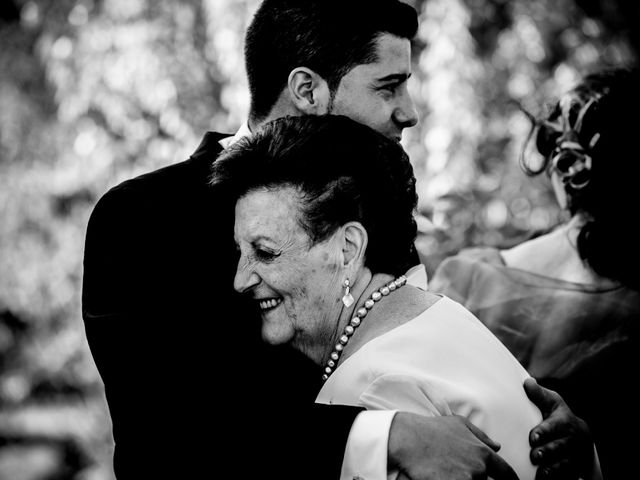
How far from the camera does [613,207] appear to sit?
10.1 ft

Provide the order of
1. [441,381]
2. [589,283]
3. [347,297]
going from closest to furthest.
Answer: [441,381], [347,297], [589,283]

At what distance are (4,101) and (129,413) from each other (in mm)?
5378

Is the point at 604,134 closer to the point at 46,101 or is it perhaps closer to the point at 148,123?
A: the point at 148,123

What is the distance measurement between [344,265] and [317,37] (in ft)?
2.72

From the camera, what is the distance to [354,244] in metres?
2.12

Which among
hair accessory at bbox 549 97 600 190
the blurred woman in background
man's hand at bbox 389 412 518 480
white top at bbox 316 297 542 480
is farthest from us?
hair accessory at bbox 549 97 600 190

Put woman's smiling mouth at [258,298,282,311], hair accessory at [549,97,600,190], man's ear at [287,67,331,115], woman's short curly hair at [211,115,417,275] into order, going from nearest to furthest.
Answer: woman's short curly hair at [211,115,417,275] → woman's smiling mouth at [258,298,282,311] → man's ear at [287,67,331,115] → hair accessory at [549,97,600,190]

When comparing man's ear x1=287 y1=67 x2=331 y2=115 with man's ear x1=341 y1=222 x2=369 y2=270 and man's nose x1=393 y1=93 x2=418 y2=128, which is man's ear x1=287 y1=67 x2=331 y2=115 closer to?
man's nose x1=393 y1=93 x2=418 y2=128

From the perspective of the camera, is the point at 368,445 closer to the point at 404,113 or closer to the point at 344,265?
the point at 344,265

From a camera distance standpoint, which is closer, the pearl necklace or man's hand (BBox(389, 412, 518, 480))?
man's hand (BBox(389, 412, 518, 480))

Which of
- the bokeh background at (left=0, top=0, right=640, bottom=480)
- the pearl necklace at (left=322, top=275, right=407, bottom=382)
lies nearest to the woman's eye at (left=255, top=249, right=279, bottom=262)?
the pearl necklace at (left=322, top=275, right=407, bottom=382)

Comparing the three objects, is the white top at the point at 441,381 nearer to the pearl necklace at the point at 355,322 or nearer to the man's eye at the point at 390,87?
the pearl necklace at the point at 355,322

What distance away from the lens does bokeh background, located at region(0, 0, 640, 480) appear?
203 inches

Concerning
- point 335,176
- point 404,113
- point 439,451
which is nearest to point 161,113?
point 404,113
